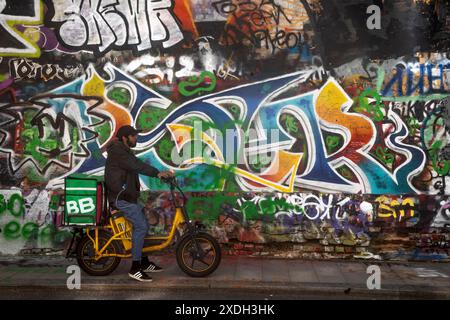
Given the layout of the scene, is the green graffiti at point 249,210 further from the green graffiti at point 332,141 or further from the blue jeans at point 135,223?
the blue jeans at point 135,223

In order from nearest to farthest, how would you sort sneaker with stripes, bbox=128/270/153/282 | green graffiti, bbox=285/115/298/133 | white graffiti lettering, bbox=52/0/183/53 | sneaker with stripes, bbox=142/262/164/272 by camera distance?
sneaker with stripes, bbox=128/270/153/282, sneaker with stripes, bbox=142/262/164/272, green graffiti, bbox=285/115/298/133, white graffiti lettering, bbox=52/0/183/53

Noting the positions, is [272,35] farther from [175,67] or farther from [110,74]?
[110,74]

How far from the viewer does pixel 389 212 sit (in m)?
9.05

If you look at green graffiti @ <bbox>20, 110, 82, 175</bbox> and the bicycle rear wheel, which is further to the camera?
green graffiti @ <bbox>20, 110, 82, 175</bbox>

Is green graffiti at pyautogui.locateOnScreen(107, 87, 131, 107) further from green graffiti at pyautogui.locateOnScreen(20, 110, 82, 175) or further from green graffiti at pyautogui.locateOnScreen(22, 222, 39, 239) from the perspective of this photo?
green graffiti at pyautogui.locateOnScreen(22, 222, 39, 239)

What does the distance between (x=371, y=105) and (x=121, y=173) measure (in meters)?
4.01

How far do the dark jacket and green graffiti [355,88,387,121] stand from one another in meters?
3.46

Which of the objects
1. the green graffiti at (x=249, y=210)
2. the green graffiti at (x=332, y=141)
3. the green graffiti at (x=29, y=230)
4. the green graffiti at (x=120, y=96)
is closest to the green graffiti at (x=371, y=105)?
the green graffiti at (x=332, y=141)

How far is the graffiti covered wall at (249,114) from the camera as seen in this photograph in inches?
355

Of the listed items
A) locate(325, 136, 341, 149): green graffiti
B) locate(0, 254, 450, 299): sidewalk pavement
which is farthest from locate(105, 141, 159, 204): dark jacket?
locate(325, 136, 341, 149): green graffiti

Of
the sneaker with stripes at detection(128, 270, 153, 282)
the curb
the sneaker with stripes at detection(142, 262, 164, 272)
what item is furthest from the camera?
the sneaker with stripes at detection(142, 262, 164, 272)

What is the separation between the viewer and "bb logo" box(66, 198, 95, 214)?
7.84 metres

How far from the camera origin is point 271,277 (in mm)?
7922

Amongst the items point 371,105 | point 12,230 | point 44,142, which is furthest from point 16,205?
point 371,105
